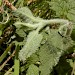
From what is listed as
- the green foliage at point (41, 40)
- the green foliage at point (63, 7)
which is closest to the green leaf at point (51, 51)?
the green foliage at point (41, 40)

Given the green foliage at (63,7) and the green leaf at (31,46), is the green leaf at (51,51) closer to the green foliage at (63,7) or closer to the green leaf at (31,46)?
the green leaf at (31,46)

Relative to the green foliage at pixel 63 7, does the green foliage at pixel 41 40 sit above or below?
below

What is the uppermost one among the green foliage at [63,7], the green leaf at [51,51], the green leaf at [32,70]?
the green foliage at [63,7]

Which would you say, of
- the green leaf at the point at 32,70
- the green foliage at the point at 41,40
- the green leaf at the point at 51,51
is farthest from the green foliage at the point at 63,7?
the green leaf at the point at 32,70

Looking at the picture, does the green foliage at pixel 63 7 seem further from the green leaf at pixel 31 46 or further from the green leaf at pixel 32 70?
the green leaf at pixel 32 70

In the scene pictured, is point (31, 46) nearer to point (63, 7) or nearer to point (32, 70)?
point (32, 70)

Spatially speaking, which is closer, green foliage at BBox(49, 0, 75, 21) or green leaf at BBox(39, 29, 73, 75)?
green leaf at BBox(39, 29, 73, 75)

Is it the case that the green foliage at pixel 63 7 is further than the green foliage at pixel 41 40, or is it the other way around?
the green foliage at pixel 63 7

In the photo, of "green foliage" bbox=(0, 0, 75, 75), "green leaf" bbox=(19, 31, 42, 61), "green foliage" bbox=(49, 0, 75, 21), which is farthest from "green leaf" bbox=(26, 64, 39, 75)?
"green foliage" bbox=(49, 0, 75, 21)

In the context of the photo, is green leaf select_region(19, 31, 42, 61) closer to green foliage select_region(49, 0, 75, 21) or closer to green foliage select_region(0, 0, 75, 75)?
green foliage select_region(0, 0, 75, 75)
